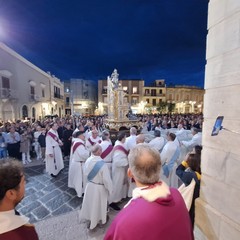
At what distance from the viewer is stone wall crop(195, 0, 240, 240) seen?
1584 mm

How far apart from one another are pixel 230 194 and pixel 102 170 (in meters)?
2.26

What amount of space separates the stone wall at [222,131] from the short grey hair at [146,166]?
2.37 feet

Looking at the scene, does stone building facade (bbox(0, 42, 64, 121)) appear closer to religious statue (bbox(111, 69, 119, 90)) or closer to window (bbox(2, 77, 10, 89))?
window (bbox(2, 77, 10, 89))

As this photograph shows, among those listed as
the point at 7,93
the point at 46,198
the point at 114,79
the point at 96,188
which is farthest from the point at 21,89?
the point at 96,188

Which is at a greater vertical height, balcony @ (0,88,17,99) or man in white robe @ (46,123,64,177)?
balcony @ (0,88,17,99)

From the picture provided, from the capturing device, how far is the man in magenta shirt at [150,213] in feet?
3.88

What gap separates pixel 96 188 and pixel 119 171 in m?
1.10

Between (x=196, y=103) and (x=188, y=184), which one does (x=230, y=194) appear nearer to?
(x=188, y=184)

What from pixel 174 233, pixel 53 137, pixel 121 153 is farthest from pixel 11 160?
pixel 53 137

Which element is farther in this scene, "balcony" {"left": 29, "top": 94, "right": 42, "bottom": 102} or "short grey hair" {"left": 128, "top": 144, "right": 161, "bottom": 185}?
"balcony" {"left": 29, "top": 94, "right": 42, "bottom": 102}

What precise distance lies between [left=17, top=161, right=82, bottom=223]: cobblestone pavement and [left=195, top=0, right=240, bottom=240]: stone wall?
11.1ft

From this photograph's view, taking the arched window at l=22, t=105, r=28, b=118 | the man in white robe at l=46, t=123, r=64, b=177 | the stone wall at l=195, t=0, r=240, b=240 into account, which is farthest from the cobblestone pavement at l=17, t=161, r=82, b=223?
the arched window at l=22, t=105, r=28, b=118

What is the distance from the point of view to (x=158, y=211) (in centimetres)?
122

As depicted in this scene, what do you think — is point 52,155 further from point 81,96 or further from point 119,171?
point 81,96
